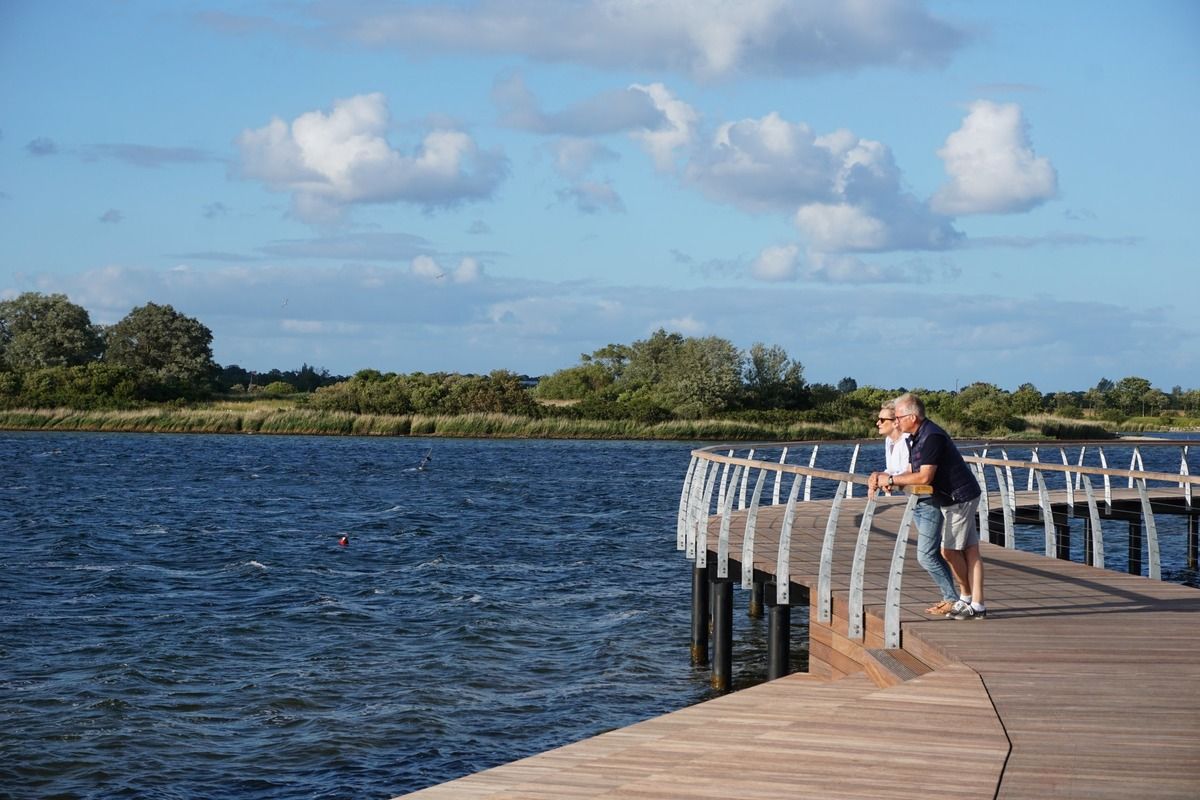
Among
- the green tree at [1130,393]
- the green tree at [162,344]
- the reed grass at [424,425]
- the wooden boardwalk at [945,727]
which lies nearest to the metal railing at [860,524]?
→ the wooden boardwalk at [945,727]

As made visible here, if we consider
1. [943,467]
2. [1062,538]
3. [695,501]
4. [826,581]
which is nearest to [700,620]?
[695,501]

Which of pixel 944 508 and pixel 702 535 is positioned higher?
pixel 944 508

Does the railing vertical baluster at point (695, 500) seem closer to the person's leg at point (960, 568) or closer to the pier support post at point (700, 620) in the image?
the pier support post at point (700, 620)

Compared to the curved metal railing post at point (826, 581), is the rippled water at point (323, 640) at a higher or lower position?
lower

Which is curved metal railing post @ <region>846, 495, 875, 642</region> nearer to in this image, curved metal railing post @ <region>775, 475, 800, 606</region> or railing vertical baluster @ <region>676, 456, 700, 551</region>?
curved metal railing post @ <region>775, 475, 800, 606</region>

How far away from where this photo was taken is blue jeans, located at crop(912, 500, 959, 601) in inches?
377

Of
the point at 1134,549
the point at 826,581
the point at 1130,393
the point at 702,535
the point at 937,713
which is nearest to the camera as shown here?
the point at 937,713

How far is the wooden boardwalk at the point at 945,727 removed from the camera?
5.47m

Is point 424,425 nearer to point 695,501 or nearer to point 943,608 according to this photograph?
point 695,501

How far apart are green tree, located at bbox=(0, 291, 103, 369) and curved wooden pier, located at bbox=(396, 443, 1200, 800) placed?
10709cm

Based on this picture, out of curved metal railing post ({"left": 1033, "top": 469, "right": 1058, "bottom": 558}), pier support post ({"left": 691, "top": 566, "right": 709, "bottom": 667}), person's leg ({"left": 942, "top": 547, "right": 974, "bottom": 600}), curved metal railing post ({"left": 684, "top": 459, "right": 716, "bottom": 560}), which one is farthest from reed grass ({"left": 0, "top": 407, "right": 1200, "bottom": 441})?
person's leg ({"left": 942, "top": 547, "right": 974, "bottom": 600})

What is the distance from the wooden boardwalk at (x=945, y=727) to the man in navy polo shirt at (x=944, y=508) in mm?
257

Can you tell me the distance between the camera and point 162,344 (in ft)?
358

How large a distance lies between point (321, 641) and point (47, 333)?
10390cm
